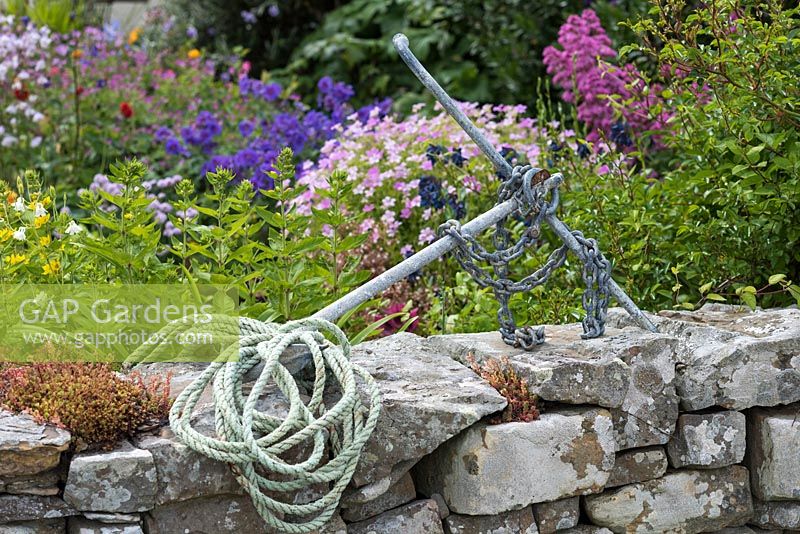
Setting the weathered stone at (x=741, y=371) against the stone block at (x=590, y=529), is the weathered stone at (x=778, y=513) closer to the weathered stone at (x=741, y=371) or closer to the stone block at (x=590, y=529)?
the weathered stone at (x=741, y=371)

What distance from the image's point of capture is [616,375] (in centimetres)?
237

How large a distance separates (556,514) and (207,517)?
0.82 meters

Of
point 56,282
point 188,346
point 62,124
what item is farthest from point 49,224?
point 62,124

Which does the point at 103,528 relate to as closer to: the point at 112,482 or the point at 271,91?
the point at 112,482

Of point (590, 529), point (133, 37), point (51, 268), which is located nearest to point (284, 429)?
point (590, 529)

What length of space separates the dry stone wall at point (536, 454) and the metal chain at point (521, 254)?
5 centimetres

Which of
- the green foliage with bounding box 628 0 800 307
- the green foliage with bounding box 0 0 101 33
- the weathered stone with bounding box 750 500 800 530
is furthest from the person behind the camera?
the green foliage with bounding box 0 0 101 33

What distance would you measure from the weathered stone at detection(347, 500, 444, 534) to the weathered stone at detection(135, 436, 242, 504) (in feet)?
1.16

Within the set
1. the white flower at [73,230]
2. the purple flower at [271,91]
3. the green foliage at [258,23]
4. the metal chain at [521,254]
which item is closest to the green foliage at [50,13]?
the green foliage at [258,23]

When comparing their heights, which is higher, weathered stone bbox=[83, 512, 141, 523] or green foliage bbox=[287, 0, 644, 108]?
green foliage bbox=[287, 0, 644, 108]

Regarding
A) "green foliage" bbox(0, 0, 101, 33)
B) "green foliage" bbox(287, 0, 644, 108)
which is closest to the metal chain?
"green foliage" bbox(287, 0, 644, 108)

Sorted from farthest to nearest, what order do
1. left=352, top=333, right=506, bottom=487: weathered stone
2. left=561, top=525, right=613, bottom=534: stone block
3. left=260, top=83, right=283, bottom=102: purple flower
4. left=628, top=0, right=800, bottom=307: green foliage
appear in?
left=260, top=83, right=283, bottom=102: purple flower → left=628, top=0, right=800, bottom=307: green foliage → left=561, top=525, right=613, bottom=534: stone block → left=352, top=333, right=506, bottom=487: weathered stone

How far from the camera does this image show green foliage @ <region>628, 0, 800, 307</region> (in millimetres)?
2922

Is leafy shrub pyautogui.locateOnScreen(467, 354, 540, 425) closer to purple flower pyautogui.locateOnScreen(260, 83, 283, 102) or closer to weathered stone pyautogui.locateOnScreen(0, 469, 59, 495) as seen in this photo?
weathered stone pyautogui.locateOnScreen(0, 469, 59, 495)
